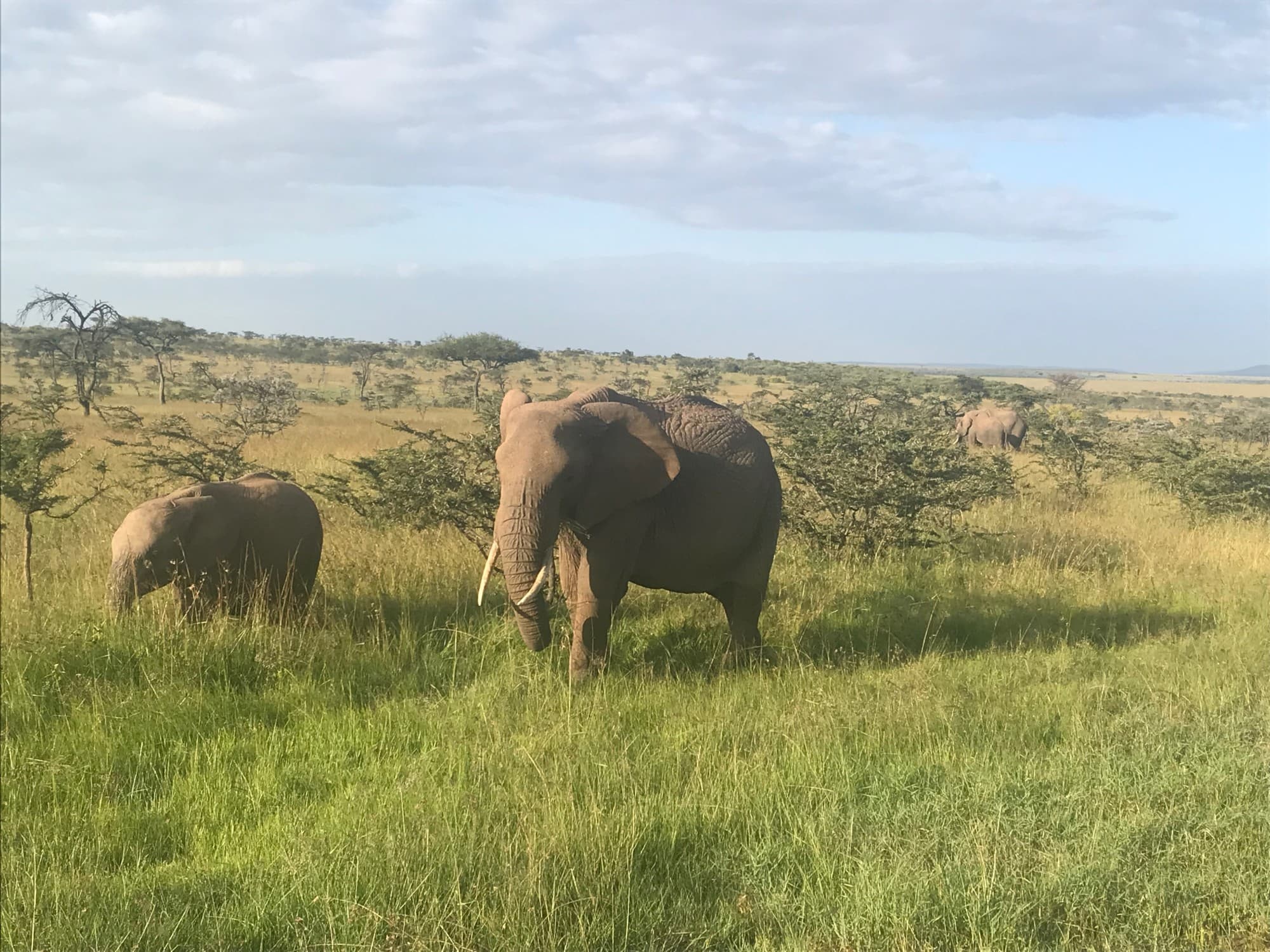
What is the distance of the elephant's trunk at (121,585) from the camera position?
20.4 ft

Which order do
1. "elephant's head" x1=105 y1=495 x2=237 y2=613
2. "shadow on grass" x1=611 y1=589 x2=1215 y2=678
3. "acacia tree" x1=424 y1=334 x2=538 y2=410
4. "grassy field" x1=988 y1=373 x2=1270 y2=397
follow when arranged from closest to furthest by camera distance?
1. "elephant's head" x1=105 y1=495 x2=237 y2=613
2. "shadow on grass" x1=611 y1=589 x2=1215 y2=678
3. "acacia tree" x1=424 y1=334 x2=538 y2=410
4. "grassy field" x1=988 y1=373 x2=1270 y2=397

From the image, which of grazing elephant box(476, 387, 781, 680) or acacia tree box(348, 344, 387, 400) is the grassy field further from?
grazing elephant box(476, 387, 781, 680)

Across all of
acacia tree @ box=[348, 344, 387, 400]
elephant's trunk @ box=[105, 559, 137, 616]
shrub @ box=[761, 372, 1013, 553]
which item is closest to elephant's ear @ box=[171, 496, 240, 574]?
elephant's trunk @ box=[105, 559, 137, 616]

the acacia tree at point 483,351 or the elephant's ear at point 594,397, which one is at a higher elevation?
the acacia tree at point 483,351

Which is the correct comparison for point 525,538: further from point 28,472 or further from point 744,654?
point 28,472

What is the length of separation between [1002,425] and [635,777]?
25.4 meters

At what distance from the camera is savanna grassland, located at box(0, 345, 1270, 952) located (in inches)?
124

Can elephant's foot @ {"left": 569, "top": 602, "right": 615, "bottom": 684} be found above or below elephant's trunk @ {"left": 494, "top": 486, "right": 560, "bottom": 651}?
below

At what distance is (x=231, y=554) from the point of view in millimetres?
6543

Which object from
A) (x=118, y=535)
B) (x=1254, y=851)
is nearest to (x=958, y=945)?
(x=1254, y=851)

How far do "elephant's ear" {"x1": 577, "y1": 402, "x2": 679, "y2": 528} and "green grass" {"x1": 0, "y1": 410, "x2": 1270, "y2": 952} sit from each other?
1140 millimetres

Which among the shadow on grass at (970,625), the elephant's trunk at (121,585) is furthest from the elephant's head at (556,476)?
the elephant's trunk at (121,585)

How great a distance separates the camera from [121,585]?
6211 mm

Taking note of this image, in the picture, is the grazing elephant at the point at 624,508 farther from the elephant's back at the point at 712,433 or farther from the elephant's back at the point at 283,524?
the elephant's back at the point at 283,524
